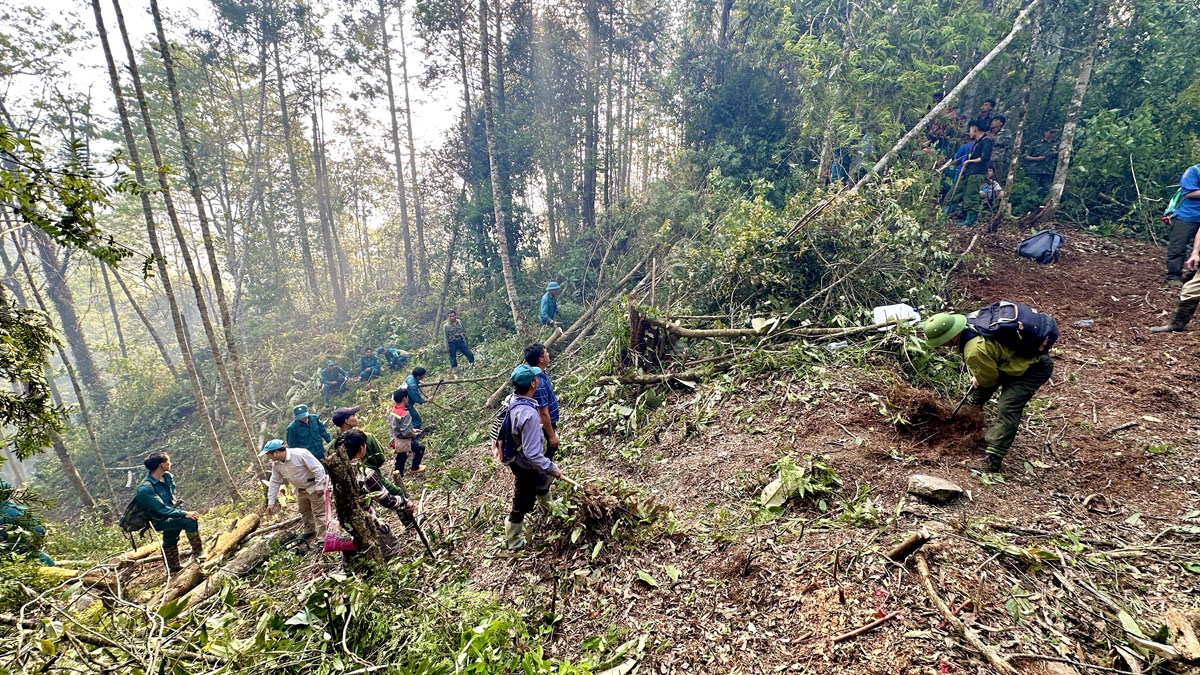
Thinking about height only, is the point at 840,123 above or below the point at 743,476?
above

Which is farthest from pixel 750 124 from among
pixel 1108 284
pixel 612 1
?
pixel 1108 284

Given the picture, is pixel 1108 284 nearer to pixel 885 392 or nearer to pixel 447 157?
pixel 885 392

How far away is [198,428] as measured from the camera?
14.8 meters

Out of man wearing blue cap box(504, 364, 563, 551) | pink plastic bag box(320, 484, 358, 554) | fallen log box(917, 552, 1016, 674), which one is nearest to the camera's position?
fallen log box(917, 552, 1016, 674)

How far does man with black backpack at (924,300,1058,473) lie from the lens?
3.23 m

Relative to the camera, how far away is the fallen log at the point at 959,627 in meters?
1.92

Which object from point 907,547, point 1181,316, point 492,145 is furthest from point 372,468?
point 492,145

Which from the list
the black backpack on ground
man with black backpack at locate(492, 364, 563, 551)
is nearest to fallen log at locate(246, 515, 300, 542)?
man with black backpack at locate(492, 364, 563, 551)

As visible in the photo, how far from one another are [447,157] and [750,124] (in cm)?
992

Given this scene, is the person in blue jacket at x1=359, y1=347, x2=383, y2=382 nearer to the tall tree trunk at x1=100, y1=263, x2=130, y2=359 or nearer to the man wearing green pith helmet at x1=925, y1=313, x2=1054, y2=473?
the tall tree trunk at x1=100, y1=263, x2=130, y2=359

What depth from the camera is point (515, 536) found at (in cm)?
387

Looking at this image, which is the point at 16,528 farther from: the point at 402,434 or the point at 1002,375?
the point at 1002,375

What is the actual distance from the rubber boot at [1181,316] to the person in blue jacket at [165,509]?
428 inches

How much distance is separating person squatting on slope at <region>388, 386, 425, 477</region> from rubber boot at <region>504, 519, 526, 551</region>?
3.59 metres
